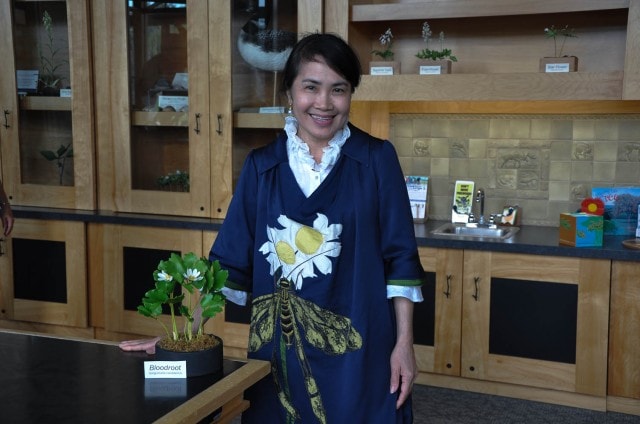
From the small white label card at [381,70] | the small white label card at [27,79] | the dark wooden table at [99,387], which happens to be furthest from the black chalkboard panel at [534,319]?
the small white label card at [27,79]

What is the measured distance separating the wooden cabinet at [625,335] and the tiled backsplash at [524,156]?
25.6 inches

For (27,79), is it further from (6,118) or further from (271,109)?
(271,109)

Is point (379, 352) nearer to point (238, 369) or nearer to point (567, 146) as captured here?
point (238, 369)

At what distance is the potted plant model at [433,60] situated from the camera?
3508 millimetres

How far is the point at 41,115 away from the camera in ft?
13.9

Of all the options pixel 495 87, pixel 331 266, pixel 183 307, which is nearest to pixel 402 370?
pixel 331 266

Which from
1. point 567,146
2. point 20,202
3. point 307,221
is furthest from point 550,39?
point 20,202

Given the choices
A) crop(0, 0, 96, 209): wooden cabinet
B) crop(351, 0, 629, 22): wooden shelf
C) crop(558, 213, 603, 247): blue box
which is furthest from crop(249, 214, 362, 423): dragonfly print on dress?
crop(0, 0, 96, 209): wooden cabinet

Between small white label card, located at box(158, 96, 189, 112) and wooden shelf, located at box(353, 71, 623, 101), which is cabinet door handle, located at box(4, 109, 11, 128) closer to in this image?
small white label card, located at box(158, 96, 189, 112)

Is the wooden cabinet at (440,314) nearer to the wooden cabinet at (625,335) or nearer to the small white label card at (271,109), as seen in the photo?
the wooden cabinet at (625,335)

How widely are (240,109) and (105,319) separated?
1.31 metres

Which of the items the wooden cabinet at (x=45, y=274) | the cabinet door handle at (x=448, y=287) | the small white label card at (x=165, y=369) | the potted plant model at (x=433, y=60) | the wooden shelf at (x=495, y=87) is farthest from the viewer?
the wooden cabinet at (x=45, y=274)

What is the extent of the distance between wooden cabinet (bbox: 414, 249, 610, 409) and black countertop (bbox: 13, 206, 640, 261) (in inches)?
1.5

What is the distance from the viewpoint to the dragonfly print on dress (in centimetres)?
182
